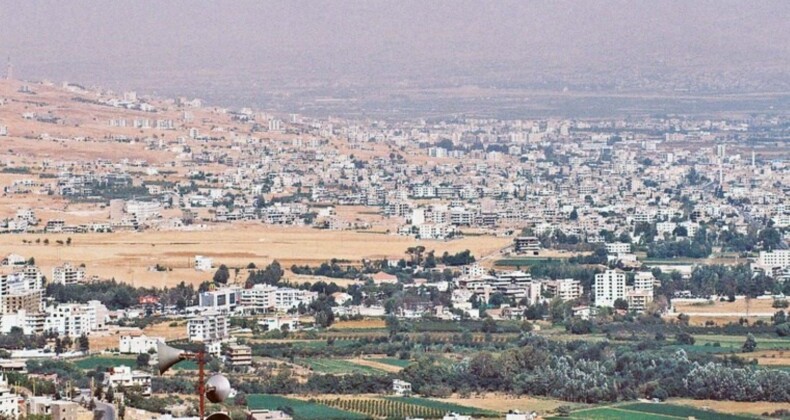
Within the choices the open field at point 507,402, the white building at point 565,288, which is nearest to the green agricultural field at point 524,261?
the white building at point 565,288

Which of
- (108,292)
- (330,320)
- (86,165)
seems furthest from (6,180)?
(330,320)

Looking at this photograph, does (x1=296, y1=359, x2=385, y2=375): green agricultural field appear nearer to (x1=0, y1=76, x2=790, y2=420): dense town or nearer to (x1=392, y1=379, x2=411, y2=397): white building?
(x1=0, y1=76, x2=790, y2=420): dense town

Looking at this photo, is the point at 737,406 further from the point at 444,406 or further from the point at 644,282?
the point at 644,282

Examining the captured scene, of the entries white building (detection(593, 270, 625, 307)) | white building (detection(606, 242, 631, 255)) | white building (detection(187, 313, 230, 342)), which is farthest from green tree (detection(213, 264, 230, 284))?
white building (detection(606, 242, 631, 255))

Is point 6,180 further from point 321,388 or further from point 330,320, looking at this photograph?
point 321,388

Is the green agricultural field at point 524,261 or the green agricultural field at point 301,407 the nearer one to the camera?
the green agricultural field at point 301,407

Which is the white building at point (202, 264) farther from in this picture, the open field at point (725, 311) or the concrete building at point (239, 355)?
the concrete building at point (239, 355)
